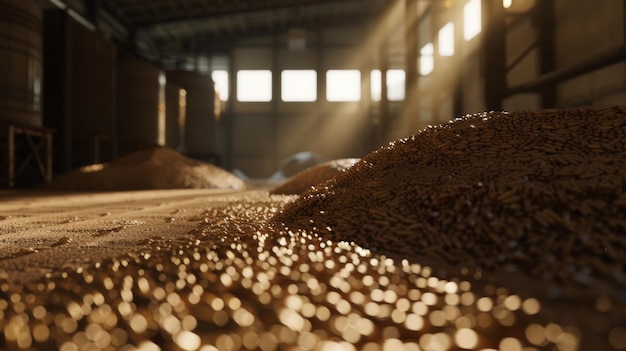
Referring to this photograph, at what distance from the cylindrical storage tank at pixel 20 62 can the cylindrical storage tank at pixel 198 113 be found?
17.6ft

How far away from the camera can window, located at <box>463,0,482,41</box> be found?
7.24 meters

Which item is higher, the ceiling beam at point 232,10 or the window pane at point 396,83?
the ceiling beam at point 232,10

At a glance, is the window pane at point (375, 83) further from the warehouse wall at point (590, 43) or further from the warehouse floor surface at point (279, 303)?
the warehouse floor surface at point (279, 303)

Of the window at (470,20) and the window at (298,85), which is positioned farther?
the window at (298,85)

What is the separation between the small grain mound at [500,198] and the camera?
1.15 m

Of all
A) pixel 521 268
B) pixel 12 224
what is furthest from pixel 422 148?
pixel 12 224

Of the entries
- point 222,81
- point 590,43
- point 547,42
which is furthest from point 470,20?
point 222,81

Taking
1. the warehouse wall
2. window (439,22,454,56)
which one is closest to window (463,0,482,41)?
window (439,22,454,56)

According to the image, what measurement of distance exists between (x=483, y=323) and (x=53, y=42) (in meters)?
7.78

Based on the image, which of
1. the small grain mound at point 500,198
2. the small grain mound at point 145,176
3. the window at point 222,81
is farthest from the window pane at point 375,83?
the small grain mound at point 500,198

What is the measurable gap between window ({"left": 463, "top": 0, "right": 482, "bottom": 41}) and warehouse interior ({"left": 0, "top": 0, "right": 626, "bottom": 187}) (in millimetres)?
38

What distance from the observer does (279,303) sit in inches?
35.2

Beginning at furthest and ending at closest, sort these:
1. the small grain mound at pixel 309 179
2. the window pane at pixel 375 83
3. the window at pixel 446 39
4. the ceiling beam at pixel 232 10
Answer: the window pane at pixel 375 83
the ceiling beam at pixel 232 10
the window at pixel 446 39
the small grain mound at pixel 309 179

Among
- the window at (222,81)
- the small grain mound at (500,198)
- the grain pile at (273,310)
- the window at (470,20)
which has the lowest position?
the grain pile at (273,310)
